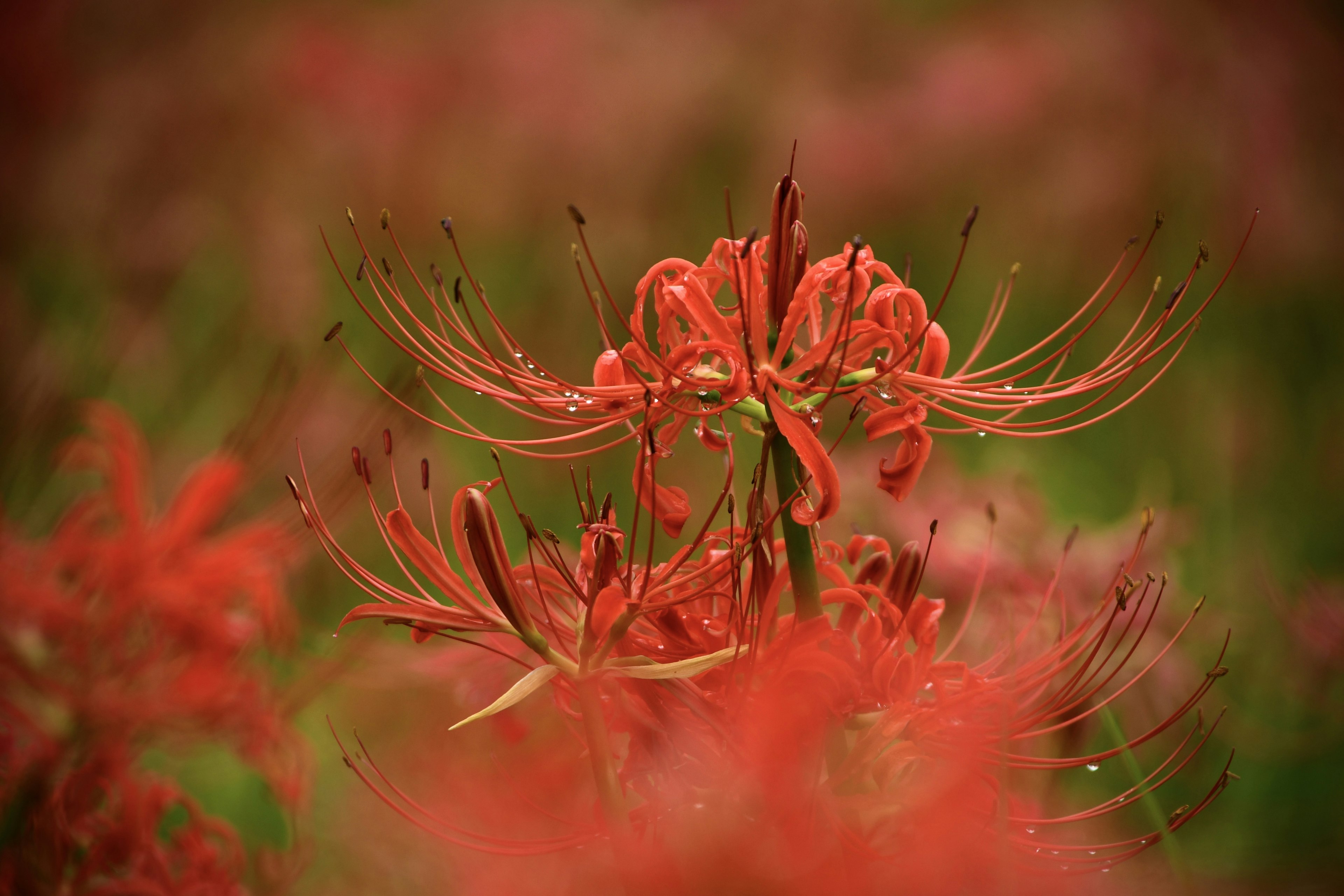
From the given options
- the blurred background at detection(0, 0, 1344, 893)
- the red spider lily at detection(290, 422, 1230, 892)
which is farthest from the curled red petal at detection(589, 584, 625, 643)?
the blurred background at detection(0, 0, 1344, 893)

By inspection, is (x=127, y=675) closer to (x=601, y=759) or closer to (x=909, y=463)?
(x=601, y=759)

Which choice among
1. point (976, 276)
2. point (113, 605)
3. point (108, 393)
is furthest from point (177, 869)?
point (976, 276)

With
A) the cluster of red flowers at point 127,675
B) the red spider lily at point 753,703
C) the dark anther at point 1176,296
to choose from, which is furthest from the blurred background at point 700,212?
the dark anther at point 1176,296

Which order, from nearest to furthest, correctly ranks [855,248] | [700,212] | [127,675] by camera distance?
[855,248]
[127,675]
[700,212]

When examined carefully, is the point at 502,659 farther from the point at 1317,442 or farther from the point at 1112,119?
the point at 1112,119

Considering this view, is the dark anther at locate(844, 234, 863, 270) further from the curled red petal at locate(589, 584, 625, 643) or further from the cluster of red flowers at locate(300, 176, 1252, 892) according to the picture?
the curled red petal at locate(589, 584, 625, 643)

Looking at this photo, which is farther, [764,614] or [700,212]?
[700,212]

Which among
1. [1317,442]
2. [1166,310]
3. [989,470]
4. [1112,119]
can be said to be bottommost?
[989,470]

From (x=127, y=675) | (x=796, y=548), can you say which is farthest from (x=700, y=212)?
(x=796, y=548)
